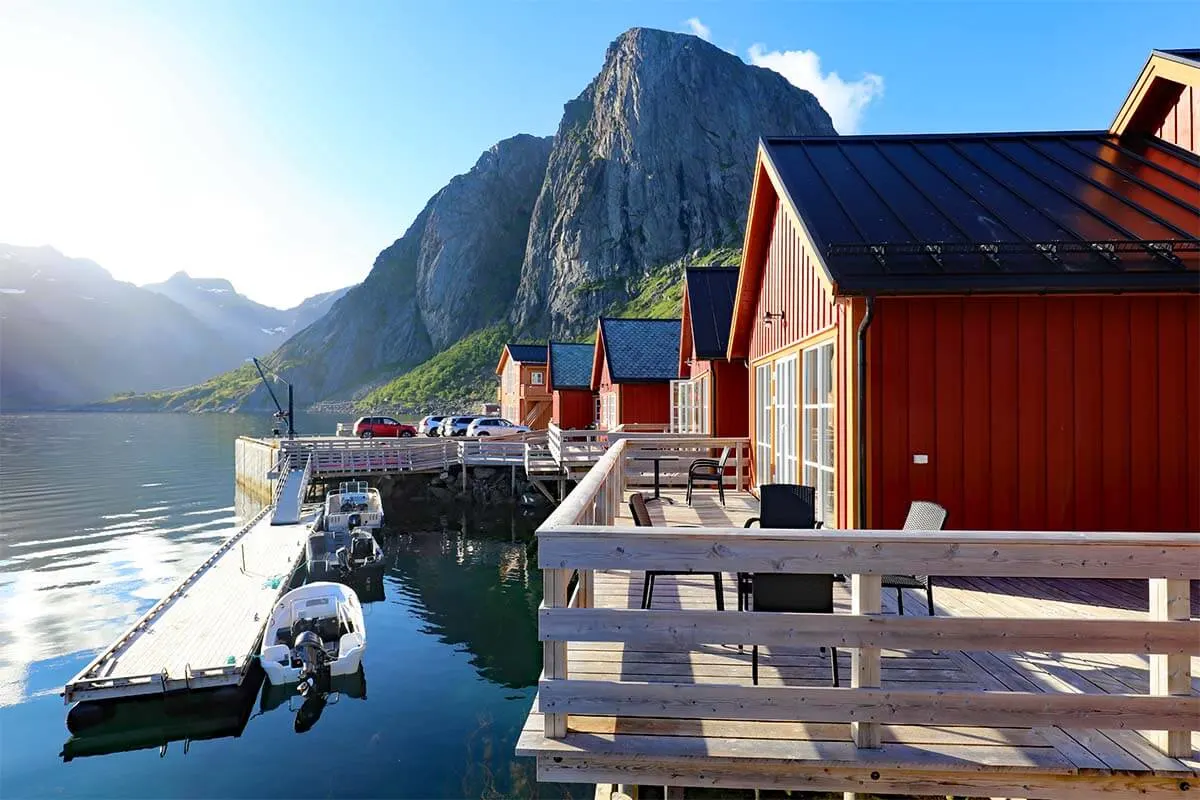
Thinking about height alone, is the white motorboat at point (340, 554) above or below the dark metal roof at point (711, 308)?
below

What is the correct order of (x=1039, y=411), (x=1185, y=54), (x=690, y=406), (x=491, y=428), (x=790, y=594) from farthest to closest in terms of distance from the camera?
(x=491, y=428), (x=690, y=406), (x=1185, y=54), (x=1039, y=411), (x=790, y=594)

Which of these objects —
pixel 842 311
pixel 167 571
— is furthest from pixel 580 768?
pixel 167 571

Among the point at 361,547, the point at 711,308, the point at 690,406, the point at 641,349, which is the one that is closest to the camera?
the point at 711,308

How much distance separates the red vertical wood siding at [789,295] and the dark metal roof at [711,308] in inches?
174

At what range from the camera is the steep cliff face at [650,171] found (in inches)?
4090

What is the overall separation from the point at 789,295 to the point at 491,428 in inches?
1127

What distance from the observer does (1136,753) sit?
3.80 meters

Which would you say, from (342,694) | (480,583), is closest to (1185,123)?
(342,694)

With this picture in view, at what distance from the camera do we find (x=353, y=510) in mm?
24594

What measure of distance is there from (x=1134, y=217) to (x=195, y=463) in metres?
61.4

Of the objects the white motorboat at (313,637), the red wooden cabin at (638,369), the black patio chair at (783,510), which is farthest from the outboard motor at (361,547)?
the black patio chair at (783,510)

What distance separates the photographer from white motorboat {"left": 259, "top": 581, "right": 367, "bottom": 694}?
12727mm

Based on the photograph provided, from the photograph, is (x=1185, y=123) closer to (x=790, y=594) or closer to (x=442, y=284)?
(x=790, y=594)

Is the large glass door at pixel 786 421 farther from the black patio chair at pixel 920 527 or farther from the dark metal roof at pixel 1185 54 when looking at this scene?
the dark metal roof at pixel 1185 54
